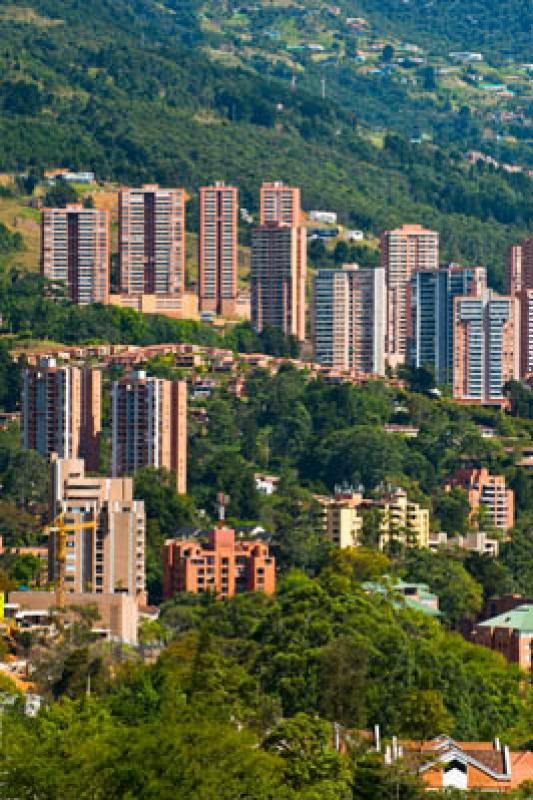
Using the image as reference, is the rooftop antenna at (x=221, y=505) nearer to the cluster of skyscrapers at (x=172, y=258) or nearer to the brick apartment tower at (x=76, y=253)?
the brick apartment tower at (x=76, y=253)

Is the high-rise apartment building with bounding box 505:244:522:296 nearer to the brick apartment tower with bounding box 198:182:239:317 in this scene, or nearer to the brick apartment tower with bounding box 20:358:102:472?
the brick apartment tower with bounding box 198:182:239:317

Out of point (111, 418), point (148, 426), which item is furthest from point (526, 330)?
point (148, 426)

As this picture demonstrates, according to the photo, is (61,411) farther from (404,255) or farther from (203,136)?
(203,136)

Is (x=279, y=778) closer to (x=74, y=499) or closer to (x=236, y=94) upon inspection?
(x=74, y=499)

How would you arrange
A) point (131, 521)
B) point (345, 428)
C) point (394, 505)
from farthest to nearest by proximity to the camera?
point (345, 428) → point (394, 505) → point (131, 521)

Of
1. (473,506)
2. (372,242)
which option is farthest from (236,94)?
(473,506)

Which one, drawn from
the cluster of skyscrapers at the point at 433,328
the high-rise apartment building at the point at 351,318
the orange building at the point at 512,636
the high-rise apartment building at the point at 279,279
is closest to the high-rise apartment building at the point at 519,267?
the cluster of skyscrapers at the point at 433,328

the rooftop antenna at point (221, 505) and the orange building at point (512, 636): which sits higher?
the rooftop antenna at point (221, 505)
